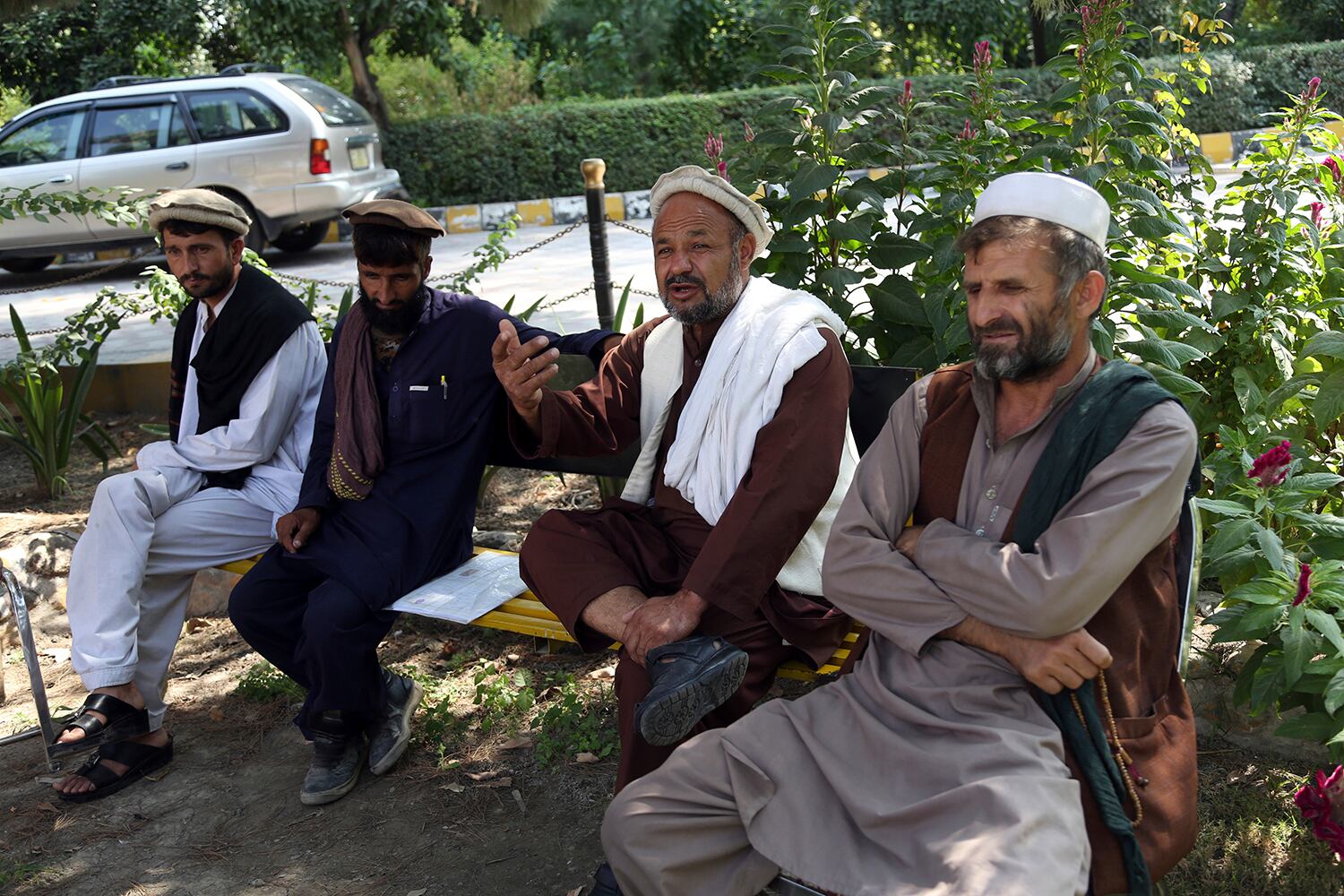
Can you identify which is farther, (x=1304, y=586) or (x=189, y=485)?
(x=189, y=485)

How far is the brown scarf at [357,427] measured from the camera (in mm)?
3715

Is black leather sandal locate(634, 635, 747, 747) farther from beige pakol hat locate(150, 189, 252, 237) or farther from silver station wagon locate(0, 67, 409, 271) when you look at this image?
silver station wagon locate(0, 67, 409, 271)

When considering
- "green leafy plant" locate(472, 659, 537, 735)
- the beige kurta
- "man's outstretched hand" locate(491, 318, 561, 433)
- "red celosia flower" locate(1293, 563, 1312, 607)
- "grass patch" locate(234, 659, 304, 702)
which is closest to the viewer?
the beige kurta

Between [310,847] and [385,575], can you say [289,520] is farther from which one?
[310,847]

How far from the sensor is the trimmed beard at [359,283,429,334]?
12.3ft

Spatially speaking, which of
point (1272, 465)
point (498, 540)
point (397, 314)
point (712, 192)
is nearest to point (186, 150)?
point (498, 540)

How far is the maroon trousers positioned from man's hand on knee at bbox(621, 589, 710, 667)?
0.13 feet

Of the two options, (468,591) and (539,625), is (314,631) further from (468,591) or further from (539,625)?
(539,625)

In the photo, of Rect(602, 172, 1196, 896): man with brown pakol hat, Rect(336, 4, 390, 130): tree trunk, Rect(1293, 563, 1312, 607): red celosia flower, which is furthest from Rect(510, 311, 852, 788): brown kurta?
Rect(336, 4, 390, 130): tree trunk

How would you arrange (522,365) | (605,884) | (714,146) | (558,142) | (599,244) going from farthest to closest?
1. (558,142)
2. (599,244)
3. (714,146)
4. (522,365)
5. (605,884)

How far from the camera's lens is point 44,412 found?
5789mm

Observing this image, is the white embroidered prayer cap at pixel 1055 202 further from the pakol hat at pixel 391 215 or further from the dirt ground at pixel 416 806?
the pakol hat at pixel 391 215

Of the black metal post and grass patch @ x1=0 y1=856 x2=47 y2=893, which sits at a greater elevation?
the black metal post

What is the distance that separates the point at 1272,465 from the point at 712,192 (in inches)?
58.5
